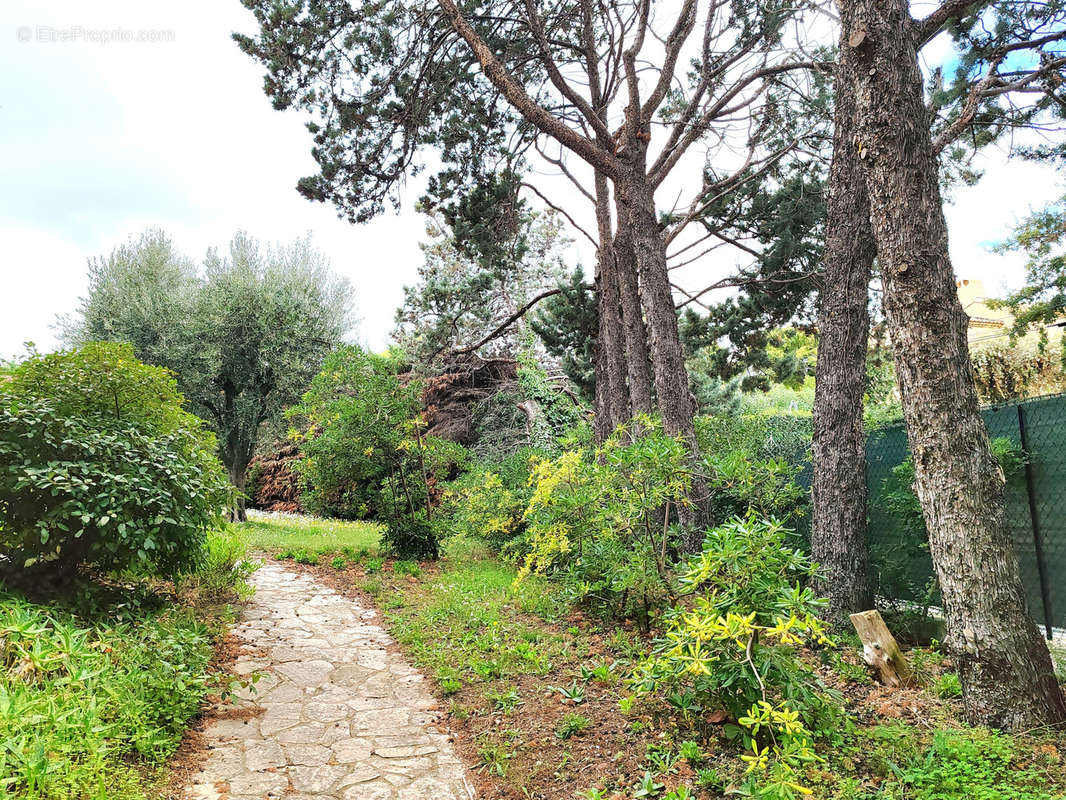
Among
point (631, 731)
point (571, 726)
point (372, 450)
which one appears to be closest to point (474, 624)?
point (571, 726)

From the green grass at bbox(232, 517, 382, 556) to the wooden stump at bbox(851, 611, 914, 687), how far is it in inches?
286

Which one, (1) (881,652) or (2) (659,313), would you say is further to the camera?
(2) (659,313)

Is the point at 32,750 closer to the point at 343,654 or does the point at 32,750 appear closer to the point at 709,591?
the point at 343,654

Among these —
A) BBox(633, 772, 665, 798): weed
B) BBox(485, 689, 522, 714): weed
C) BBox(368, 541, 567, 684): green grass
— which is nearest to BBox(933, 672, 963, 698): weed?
BBox(633, 772, 665, 798): weed

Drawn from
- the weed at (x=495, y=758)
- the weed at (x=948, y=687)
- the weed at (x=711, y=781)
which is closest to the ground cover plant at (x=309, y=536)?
the weed at (x=495, y=758)

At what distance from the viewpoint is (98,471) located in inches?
157

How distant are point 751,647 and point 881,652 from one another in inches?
61.9

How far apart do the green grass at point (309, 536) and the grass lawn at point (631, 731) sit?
4.27 metres

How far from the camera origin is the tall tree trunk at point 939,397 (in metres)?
3.17

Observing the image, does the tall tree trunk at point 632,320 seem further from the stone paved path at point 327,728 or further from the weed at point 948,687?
the weed at point 948,687

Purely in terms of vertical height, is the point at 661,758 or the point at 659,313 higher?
the point at 659,313

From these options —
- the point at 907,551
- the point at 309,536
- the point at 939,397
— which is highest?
the point at 939,397

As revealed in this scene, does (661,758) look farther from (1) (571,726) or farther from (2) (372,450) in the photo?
(2) (372,450)

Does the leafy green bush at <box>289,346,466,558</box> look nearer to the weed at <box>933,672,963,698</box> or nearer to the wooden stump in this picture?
the wooden stump
